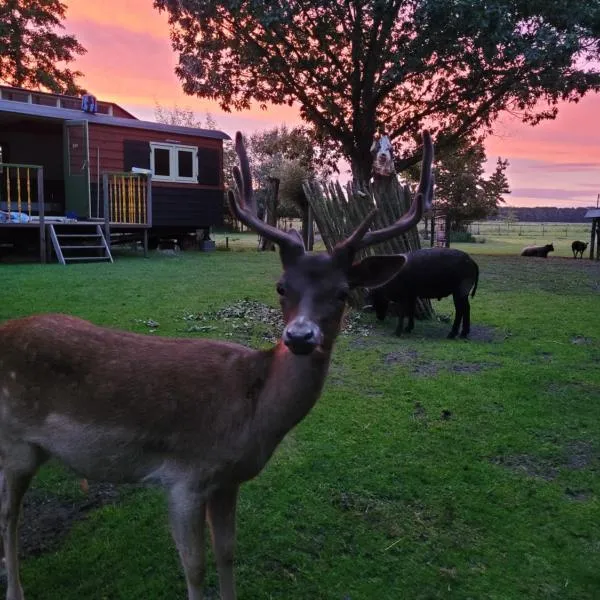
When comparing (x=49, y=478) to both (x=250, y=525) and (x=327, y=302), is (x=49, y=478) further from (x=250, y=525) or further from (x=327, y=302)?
(x=327, y=302)

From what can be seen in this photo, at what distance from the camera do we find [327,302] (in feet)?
9.11

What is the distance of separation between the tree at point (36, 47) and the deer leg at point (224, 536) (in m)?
32.4

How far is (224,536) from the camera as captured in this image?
9.94ft

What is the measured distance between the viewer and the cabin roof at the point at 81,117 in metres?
17.1

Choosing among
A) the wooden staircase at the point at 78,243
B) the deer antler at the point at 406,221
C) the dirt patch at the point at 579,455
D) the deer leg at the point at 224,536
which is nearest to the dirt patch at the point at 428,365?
the dirt patch at the point at 579,455

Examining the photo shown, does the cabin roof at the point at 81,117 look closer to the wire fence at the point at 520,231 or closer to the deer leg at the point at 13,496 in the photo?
the deer leg at the point at 13,496

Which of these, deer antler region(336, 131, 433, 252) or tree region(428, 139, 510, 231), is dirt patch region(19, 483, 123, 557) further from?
tree region(428, 139, 510, 231)

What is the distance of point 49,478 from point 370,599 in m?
2.60

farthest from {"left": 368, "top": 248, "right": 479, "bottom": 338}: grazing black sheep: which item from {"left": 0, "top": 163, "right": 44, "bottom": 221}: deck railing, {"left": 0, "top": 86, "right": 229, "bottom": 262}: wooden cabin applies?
{"left": 0, "top": 163, "right": 44, "bottom": 221}: deck railing

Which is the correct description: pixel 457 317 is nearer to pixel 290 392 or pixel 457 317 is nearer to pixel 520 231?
pixel 290 392

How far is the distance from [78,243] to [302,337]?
58.4 ft

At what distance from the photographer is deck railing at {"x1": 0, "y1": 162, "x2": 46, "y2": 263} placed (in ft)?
52.0

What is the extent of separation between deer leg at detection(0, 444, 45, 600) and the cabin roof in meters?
16.6

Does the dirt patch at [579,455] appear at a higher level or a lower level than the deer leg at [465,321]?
lower
